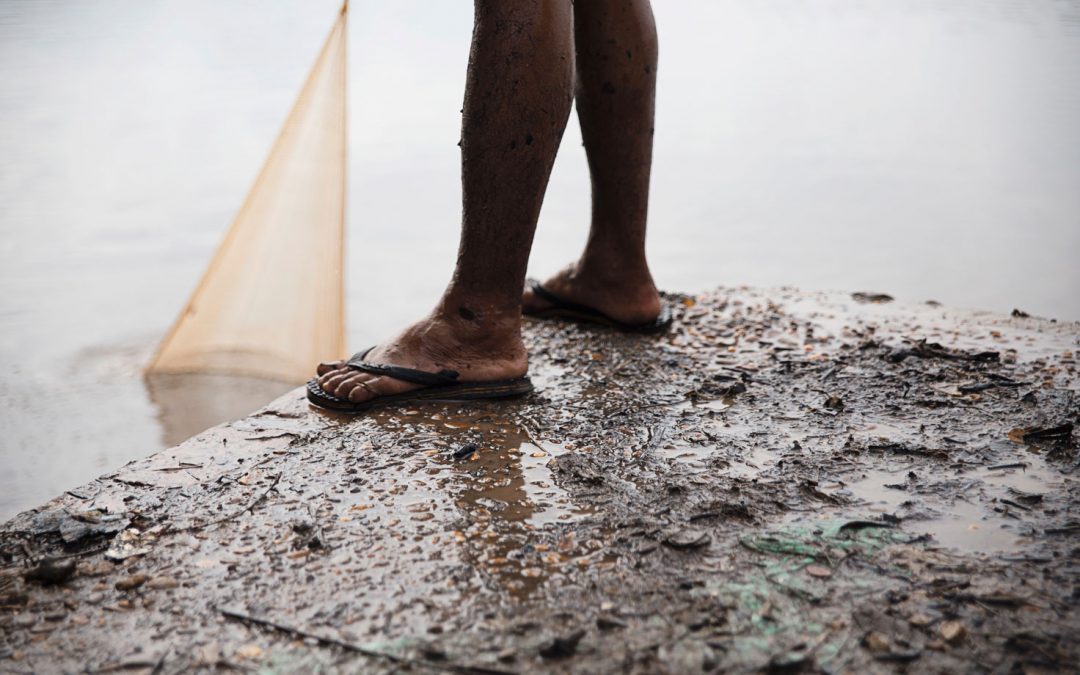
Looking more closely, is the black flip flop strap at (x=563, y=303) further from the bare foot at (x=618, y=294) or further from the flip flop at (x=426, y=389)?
the flip flop at (x=426, y=389)

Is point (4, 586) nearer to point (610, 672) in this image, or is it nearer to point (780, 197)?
point (610, 672)

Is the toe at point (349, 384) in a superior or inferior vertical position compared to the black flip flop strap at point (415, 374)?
inferior

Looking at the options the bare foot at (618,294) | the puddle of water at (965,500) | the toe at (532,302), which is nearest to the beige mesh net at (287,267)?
the toe at (532,302)

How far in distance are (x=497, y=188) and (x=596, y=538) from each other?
0.58 metres

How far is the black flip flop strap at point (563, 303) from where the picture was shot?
1790 millimetres

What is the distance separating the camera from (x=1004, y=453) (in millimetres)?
1148

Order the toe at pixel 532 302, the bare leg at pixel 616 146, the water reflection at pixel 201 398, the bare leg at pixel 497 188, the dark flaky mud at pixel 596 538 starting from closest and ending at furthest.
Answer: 1. the dark flaky mud at pixel 596 538
2. the bare leg at pixel 497 188
3. the bare leg at pixel 616 146
4. the toe at pixel 532 302
5. the water reflection at pixel 201 398

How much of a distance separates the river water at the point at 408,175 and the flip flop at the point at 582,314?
920 millimetres

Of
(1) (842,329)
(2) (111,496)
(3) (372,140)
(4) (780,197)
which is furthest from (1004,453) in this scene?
(3) (372,140)

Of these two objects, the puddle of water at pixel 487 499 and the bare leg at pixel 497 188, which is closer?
the puddle of water at pixel 487 499

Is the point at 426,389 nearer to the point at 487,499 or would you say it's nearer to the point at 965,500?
the point at 487,499

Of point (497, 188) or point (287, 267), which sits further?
point (287, 267)

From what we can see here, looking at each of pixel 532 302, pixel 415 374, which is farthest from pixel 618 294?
pixel 415 374

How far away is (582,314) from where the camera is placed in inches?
71.5
